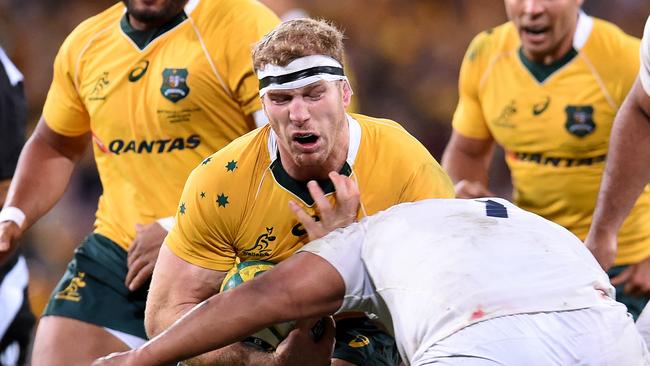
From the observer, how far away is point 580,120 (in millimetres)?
5488

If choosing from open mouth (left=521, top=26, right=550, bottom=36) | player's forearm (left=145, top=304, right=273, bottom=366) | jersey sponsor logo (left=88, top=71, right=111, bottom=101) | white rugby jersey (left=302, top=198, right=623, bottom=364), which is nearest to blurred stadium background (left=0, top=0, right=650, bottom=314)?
open mouth (left=521, top=26, right=550, bottom=36)

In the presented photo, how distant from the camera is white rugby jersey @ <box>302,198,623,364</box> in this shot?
3088 millimetres

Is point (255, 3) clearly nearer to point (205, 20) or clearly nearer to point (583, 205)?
point (205, 20)

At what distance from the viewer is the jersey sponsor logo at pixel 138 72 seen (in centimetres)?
472

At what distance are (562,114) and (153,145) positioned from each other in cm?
197

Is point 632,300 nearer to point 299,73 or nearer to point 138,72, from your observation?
point 299,73

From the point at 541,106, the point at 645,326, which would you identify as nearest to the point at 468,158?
the point at 541,106

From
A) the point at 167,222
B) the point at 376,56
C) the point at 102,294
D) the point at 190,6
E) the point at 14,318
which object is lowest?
the point at 14,318

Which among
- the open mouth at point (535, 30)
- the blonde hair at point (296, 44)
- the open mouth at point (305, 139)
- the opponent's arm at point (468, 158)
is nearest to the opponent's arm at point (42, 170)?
the blonde hair at point (296, 44)

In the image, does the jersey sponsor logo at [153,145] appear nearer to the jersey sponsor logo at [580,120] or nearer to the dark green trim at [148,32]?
the dark green trim at [148,32]

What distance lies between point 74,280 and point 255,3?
1.31m

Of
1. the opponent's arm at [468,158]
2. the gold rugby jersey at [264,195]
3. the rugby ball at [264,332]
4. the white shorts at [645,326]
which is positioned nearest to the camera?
the white shorts at [645,326]

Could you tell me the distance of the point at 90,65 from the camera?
4.81 meters

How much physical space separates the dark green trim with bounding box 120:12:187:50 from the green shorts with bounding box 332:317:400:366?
1462 millimetres
